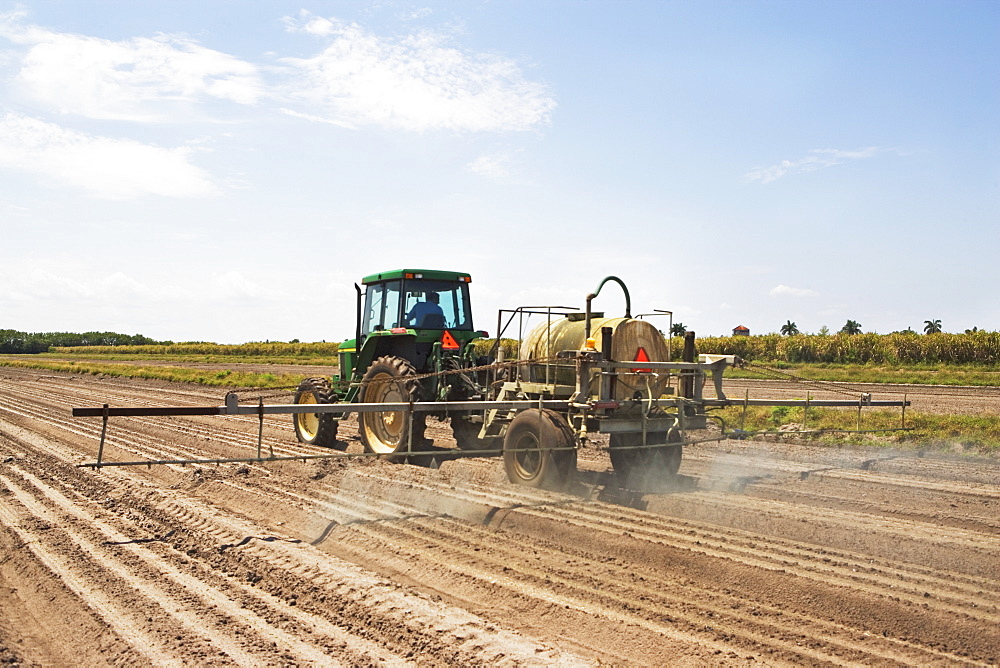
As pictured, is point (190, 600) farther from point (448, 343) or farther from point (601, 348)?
point (448, 343)

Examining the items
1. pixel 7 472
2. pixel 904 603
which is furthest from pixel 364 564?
pixel 7 472

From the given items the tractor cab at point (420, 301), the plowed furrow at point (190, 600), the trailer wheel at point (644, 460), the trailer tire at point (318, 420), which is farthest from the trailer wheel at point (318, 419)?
the plowed furrow at point (190, 600)

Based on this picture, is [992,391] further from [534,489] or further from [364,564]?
[364,564]

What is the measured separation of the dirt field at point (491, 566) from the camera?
4.52m

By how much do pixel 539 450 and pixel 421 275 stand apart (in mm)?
4067

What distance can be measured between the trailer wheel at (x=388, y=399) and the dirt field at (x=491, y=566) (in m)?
0.82

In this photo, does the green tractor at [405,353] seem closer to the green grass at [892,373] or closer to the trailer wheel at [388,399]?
the trailer wheel at [388,399]

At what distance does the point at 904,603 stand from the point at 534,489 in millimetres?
4099

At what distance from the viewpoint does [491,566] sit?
591cm

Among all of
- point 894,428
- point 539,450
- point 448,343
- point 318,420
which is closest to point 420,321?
point 448,343

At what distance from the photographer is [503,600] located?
5188 millimetres

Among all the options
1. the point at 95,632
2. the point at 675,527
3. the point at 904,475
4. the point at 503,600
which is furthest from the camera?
the point at 904,475

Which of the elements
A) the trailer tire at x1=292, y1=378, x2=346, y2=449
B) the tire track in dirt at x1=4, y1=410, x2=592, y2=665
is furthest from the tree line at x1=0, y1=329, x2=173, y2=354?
the tire track in dirt at x1=4, y1=410, x2=592, y2=665

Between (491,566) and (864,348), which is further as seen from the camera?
(864,348)
